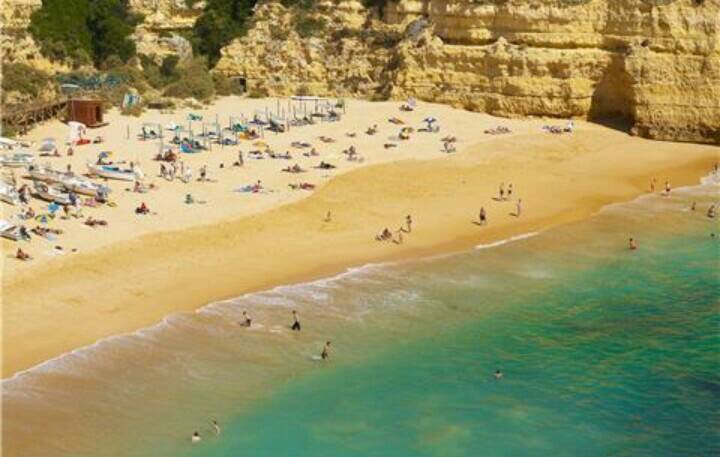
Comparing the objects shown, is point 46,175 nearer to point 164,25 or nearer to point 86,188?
point 86,188

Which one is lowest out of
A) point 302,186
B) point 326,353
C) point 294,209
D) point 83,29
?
point 326,353

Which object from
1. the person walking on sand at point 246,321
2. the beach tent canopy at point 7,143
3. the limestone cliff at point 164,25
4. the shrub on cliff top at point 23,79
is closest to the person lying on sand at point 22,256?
the person walking on sand at point 246,321

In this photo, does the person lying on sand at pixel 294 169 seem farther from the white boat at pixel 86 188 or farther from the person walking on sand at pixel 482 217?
the person walking on sand at pixel 482 217

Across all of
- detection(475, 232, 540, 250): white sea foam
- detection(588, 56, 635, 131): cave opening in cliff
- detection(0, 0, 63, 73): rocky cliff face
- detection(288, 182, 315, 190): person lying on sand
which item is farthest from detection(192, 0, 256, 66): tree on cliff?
detection(475, 232, 540, 250): white sea foam

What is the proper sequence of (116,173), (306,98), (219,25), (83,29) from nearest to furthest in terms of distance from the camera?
(116,173)
(306,98)
(83,29)
(219,25)

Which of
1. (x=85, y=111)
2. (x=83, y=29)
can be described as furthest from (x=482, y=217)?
(x=83, y=29)

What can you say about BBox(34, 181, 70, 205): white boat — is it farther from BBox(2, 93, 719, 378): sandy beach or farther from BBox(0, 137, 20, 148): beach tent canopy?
BBox(0, 137, 20, 148): beach tent canopy

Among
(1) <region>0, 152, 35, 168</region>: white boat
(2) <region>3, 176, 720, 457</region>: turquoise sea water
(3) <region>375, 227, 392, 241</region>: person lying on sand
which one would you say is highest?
(1) <region>0, 152, 35, 168</region>: white boat
